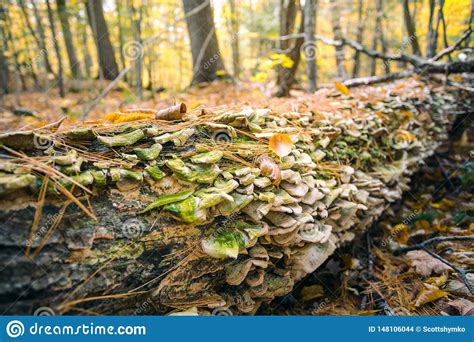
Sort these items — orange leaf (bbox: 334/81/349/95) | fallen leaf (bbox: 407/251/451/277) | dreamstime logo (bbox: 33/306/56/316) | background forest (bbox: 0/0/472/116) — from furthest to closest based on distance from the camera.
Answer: background forest (bbox: 0/0/472/116), orange leaf (bbox: 334/81/349/95), fallen leaf (bbox: 407/251/451/277), dreamstime logo (bbox: 33/306/56/316)

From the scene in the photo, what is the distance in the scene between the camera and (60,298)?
151cm

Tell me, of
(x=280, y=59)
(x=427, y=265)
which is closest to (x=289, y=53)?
(x=280, y=59)

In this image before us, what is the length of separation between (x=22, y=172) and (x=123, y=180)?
490 mm

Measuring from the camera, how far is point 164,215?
72.2 inches

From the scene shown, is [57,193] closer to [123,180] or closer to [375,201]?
[123,180]

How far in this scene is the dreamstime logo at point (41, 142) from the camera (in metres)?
1.77

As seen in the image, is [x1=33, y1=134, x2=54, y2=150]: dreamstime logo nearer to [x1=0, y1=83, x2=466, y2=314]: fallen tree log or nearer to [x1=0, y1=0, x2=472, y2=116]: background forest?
[x1=0, y1=83, x2=466, y2=314]: fallen tree log

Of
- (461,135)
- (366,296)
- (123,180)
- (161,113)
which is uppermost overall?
(161,113)

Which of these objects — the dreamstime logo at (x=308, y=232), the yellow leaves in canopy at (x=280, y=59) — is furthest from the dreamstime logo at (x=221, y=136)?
the yellow leaves in canopy at (x=280, y=59)

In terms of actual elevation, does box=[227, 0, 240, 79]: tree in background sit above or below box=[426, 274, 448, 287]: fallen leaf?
above

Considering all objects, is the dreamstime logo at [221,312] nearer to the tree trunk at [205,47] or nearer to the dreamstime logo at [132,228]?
the dreamstime logo at [132,228]

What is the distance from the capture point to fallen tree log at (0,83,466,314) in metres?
1.52

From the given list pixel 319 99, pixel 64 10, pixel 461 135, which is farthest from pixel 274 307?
pixel 64 10
